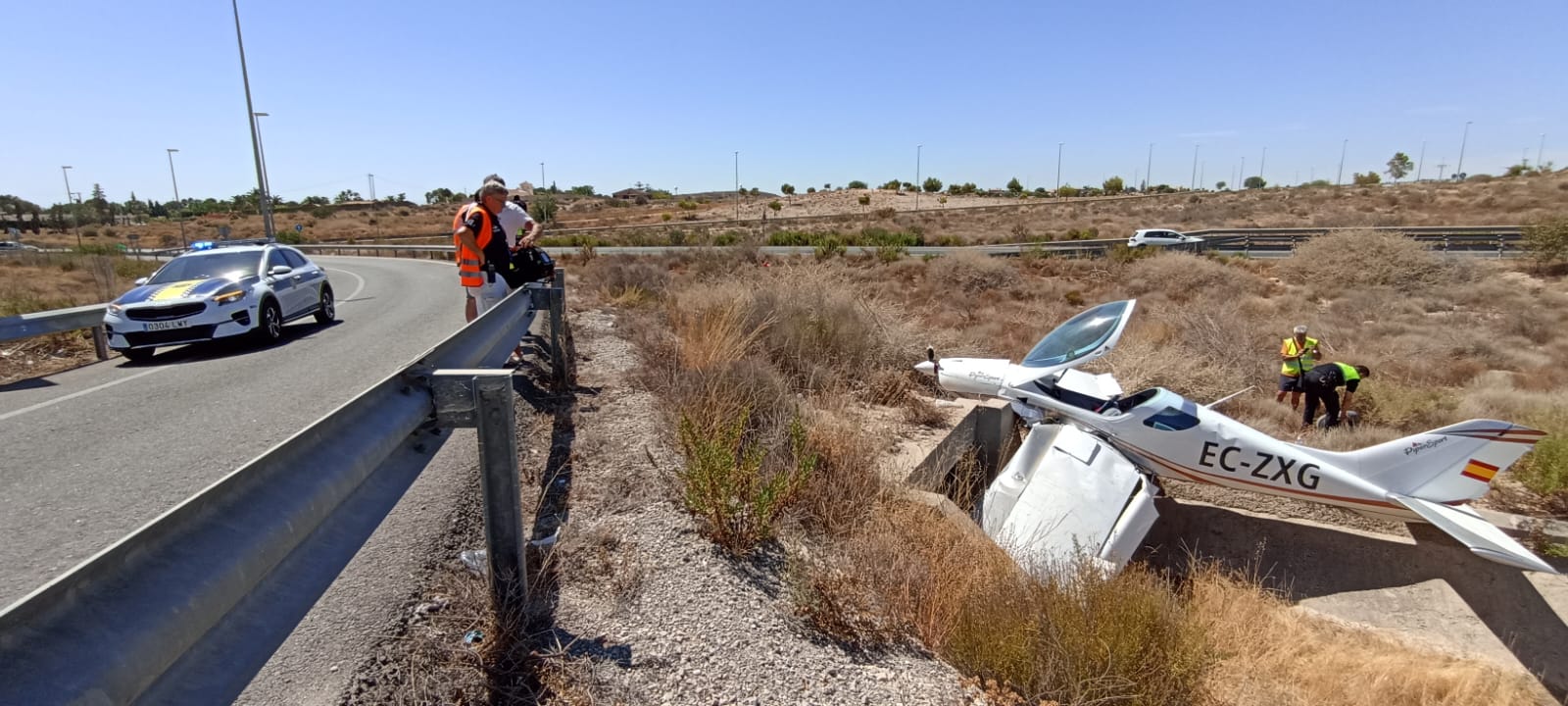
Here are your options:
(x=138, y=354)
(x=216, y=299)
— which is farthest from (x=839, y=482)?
(x=138, y=354)

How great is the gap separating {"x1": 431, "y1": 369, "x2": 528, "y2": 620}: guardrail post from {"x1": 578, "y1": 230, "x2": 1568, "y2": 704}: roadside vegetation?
3.61ft

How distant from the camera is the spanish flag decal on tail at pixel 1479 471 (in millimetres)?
5781

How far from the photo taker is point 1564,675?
5738mm

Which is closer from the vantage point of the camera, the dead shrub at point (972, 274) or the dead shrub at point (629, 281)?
the dead shrub at point (629, 281)

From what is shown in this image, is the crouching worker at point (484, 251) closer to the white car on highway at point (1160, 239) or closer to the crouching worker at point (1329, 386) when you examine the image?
the crouching worker at point (1329, 386)

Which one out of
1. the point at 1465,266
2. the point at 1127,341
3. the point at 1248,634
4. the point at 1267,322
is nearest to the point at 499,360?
the point at 1248,634

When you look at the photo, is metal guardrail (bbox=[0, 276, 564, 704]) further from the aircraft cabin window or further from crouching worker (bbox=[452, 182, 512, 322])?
the aircraft cabin window

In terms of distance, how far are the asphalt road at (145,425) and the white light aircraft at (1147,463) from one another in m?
5.56

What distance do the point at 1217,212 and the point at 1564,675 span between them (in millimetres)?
58683

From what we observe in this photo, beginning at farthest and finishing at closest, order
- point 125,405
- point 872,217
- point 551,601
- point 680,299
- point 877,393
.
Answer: point 872,217 → point 680,299 → point 877,393 → point 125,405 → point 551,601

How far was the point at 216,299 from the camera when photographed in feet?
30.3

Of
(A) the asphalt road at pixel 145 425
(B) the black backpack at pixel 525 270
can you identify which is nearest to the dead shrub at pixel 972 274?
(A) the asphalt road at pixel 145 425

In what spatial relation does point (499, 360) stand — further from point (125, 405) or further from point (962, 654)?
point (125, 405)

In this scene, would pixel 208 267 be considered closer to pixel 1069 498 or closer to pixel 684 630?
pixel 684 630
